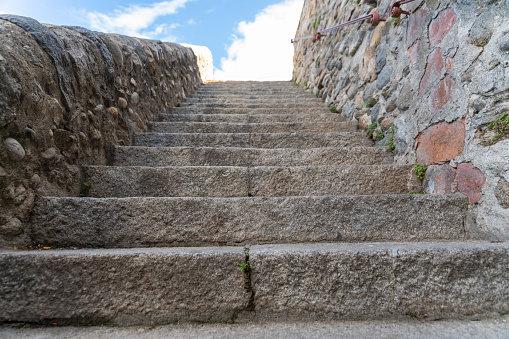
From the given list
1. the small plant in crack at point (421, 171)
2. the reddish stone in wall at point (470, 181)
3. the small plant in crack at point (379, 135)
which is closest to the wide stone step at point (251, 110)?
the small plant in crack at point (379, 135)

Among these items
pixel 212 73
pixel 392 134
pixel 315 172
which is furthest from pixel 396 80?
pixel 212 73

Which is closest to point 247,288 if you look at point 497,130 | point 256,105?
point 497,130

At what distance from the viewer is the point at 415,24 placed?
1.86 meters

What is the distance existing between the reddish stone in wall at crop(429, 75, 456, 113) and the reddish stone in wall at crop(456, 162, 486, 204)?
372mm

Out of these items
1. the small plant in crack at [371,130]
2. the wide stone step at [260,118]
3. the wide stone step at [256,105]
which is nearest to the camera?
the small plant in crack at [371,130]

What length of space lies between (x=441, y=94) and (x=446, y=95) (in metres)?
0.05

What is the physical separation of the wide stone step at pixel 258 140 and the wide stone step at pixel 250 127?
1.01 feet

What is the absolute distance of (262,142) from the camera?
7.79 ft

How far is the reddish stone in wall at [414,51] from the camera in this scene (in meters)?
1.81

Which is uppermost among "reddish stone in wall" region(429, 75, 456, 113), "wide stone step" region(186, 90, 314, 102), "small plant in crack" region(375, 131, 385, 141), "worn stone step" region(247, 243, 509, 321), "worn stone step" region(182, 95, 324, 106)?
"wide stone step" region(186, 90, 314, 102)

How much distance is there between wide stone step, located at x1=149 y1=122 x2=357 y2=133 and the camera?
8.87 ft

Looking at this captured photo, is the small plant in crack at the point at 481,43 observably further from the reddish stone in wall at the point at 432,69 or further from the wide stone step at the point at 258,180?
the wide stone step at the point at 258,180

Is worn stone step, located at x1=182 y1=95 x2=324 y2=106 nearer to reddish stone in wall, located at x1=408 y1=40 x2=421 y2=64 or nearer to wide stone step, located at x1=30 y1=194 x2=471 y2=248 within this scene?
reddish stone in wall, located at x1=408 y1=40 x2=421 y2=64

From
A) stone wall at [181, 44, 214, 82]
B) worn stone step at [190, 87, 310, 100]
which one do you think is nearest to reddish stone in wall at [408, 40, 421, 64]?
worn stone step at [190, 87, 310, 100]
